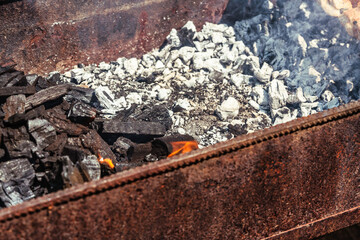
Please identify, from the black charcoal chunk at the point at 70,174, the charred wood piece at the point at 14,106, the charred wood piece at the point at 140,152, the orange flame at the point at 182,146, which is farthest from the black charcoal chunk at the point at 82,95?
the black charcoal chunk at the point at 70,174

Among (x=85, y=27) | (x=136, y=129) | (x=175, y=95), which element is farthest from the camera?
(x=85, y=27)

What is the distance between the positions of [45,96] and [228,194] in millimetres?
2670

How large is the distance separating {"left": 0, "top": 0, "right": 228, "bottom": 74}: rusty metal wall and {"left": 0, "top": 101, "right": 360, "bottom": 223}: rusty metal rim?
393 cm

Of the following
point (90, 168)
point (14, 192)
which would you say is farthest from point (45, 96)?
point (90, 168)

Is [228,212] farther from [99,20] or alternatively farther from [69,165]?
[99,20]

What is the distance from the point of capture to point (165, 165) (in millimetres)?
1898

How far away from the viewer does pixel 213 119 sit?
4.65m

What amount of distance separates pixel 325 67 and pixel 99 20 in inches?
150

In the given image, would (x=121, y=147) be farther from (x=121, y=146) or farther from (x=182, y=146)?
(x=182, y=146)

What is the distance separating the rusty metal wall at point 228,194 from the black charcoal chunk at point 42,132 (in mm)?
1688

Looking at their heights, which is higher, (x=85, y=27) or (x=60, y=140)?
(x=85, y=27)

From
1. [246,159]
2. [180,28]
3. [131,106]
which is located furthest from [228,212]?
[180,28]

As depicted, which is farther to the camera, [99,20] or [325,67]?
[99,20]

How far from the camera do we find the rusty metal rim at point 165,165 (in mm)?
1720
